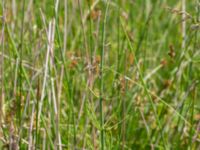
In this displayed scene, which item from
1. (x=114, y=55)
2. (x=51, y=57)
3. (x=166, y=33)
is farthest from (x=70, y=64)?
(x=166, y=33)

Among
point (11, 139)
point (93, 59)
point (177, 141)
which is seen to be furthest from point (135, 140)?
point (11, 139)

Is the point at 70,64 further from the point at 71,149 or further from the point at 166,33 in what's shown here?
the point at 166,33

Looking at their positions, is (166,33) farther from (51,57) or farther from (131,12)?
(51,57)

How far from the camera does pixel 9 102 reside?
1.78 meters

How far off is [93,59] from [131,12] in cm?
136

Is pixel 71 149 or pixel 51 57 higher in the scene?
pixel 51 57

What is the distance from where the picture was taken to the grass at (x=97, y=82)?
145 centimetres

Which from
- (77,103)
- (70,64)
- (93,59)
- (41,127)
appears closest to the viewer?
(93,59)

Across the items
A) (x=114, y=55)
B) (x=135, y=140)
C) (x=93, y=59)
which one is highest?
(x=93, y=59)

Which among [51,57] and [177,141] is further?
[177,141]

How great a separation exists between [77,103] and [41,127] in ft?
1.12

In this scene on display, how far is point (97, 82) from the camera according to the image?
203 centimetres

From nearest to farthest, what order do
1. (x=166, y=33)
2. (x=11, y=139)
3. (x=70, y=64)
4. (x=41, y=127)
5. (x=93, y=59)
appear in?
1. (x=11, y=139)
2. (x=93, y=59)
3. (x=41, y=127)
4. (x=70, y=64)
5. (x=166, y=33)

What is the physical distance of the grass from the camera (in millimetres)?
1445
